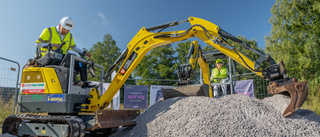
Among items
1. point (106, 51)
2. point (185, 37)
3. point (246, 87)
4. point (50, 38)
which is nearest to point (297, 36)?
point (246, 87)

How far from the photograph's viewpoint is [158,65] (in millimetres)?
29000

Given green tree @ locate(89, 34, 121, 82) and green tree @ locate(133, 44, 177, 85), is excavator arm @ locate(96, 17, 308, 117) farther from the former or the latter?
green tree @ locate(89, 34, 121, 82)

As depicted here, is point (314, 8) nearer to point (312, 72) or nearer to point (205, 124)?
point (312, 72)

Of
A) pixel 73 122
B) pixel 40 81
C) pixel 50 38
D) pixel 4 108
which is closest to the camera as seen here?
pixel 73 122

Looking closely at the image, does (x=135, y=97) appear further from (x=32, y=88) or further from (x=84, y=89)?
(x=32, y=88)

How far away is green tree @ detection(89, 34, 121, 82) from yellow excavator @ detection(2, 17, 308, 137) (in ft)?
88.7

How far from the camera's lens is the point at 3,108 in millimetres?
7121

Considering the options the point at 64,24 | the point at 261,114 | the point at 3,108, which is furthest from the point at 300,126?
the point at 3,108

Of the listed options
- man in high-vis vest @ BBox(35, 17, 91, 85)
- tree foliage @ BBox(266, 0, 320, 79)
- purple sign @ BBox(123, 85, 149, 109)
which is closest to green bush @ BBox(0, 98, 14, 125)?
man in high-vis vest @ BBox(35, 17, 91, 85)

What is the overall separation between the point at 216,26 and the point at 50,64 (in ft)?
12.7

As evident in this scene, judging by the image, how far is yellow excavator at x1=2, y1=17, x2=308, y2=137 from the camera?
4051 mm

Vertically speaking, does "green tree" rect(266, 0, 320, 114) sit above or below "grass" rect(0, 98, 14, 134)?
above

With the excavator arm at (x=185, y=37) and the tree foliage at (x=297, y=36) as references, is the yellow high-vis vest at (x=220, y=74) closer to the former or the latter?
the excavator arm at (x=185, y=37)

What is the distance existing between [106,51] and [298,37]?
2564 centimetres
